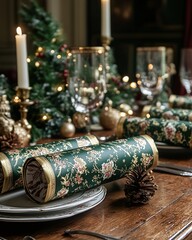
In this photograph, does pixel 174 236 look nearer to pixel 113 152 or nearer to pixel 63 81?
pixel 113 152

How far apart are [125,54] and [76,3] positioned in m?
0.52

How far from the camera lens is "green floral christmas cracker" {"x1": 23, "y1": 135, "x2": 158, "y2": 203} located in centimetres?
70

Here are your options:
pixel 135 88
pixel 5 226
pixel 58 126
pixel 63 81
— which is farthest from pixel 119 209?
pixel 135 88

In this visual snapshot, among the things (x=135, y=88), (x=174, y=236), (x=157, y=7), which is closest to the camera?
(x=174, y=236)

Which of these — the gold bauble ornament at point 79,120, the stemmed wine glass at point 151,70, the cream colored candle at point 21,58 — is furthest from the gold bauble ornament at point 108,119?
the cream colored candle at point 21,58

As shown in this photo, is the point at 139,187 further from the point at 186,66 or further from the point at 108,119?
the point at 186,66

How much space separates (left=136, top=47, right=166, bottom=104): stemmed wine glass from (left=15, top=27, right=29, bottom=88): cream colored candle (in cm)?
50

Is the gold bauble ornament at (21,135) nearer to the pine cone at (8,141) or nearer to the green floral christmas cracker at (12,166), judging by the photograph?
the pine cone at (8,141)

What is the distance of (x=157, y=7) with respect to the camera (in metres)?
3.36

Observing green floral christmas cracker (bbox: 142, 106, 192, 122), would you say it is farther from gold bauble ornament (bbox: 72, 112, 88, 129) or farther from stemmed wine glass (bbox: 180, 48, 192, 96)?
stemmed wine glass (bbox: 180, 48, 192, 96)

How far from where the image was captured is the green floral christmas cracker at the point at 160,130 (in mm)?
1071

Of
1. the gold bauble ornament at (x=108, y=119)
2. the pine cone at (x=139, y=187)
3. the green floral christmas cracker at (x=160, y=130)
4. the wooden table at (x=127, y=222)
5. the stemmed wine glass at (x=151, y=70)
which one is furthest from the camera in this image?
the stemmed wine glass at (x=151, y=70)

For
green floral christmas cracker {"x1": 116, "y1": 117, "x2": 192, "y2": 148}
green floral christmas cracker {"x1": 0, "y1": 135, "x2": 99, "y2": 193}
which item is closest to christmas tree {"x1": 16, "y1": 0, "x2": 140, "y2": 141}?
green floral christmas cracker {"x1": 116, "y1": 117, "x2": 192, "y2": 148}

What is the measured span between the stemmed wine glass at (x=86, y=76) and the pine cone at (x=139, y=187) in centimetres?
43
